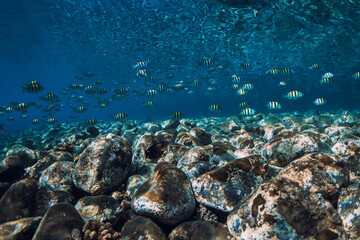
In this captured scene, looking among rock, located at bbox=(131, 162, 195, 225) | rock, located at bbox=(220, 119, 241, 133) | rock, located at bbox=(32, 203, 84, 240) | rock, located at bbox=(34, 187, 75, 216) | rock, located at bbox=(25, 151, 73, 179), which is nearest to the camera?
rock, located at bbox=(32, 203, 84, 240)

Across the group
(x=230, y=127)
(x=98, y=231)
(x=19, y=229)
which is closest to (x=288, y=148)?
(x=98, y=231)

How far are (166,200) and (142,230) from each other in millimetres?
502

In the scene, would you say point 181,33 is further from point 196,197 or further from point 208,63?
point 196,197

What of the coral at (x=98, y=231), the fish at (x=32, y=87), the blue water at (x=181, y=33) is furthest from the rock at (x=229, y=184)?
the blue water at (x=181, y=33)

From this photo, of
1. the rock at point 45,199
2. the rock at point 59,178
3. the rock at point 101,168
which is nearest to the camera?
the rock at point 45,199

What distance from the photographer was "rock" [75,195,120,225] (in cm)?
308

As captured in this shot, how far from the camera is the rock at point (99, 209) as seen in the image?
308 centimetres

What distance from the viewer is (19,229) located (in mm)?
2557

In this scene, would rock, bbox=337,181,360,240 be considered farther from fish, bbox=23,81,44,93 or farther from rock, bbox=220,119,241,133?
fish, bbox=23,81,44,93

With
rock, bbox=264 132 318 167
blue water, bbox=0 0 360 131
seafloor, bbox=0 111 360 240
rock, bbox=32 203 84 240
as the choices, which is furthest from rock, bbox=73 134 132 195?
blue water, bbox=0 0 360 131

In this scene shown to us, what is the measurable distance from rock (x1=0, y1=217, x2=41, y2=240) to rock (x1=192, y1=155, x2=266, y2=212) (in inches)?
94.8

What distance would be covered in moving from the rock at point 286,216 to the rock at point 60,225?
2.17 metres

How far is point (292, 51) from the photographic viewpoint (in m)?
26.4

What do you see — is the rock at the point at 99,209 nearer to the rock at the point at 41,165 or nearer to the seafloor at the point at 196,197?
the seafloor at the point at 196,197
